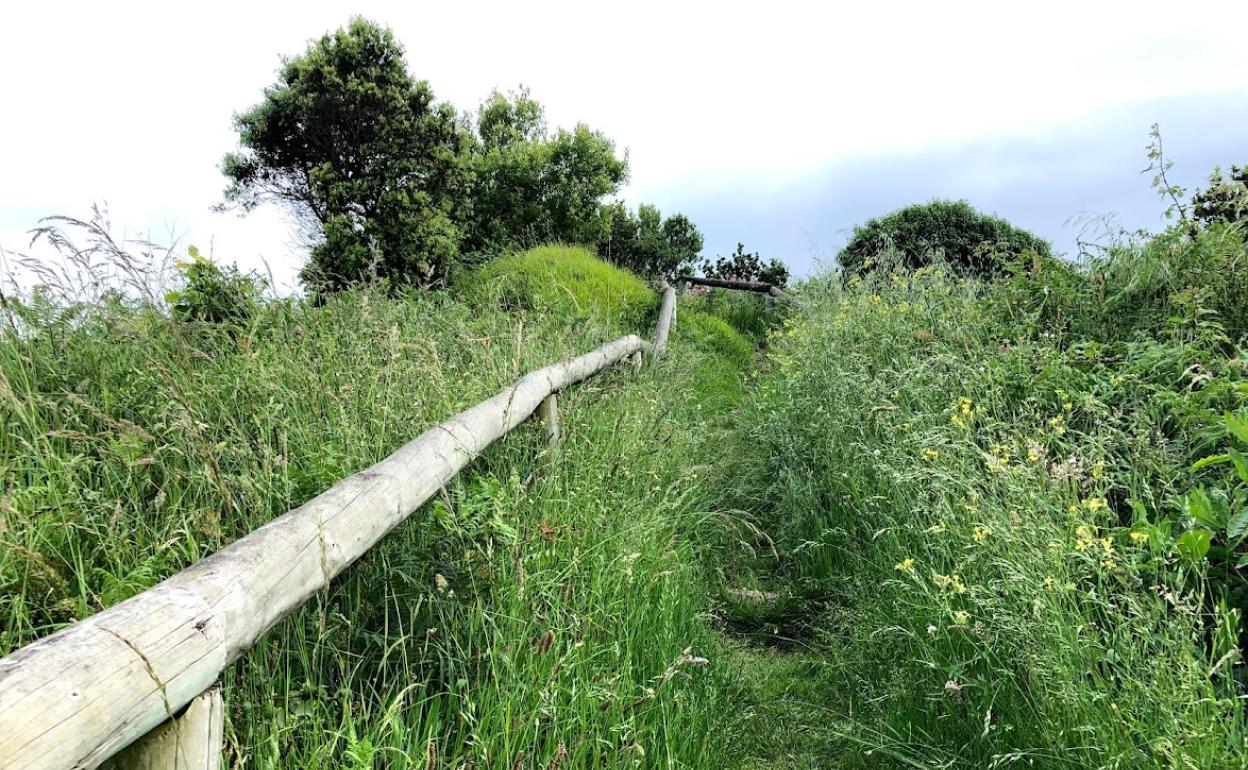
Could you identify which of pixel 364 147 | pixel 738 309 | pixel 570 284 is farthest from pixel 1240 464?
pixel 364 147

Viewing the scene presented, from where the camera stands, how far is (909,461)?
4094mm

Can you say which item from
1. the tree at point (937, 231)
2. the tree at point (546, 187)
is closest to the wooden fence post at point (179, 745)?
the tree at point (937, 231)

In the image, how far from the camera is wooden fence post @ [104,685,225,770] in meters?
1.44

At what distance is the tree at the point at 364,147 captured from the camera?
2080 centimetres

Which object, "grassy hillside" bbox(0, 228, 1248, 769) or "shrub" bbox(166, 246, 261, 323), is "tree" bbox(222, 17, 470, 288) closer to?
"shrub" bbox(166, 246, 261, 323)

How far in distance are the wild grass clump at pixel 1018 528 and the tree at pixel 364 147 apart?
1693cm

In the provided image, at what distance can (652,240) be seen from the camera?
27.4 meters

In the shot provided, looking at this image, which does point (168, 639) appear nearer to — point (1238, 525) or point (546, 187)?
point (1238, 525)

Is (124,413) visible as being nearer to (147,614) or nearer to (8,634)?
(8,634)

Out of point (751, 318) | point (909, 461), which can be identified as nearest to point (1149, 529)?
point (909, 461)

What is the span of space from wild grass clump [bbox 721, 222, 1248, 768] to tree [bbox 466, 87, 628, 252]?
20.3 m

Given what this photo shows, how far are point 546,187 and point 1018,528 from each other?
81.3 ft

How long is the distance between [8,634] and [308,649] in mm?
766

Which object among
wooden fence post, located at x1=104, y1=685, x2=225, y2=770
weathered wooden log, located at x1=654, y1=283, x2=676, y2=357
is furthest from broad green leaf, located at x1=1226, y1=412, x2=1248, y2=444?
weathered wooden log, located at x1=654, y1=283, x2=676, y2=357
